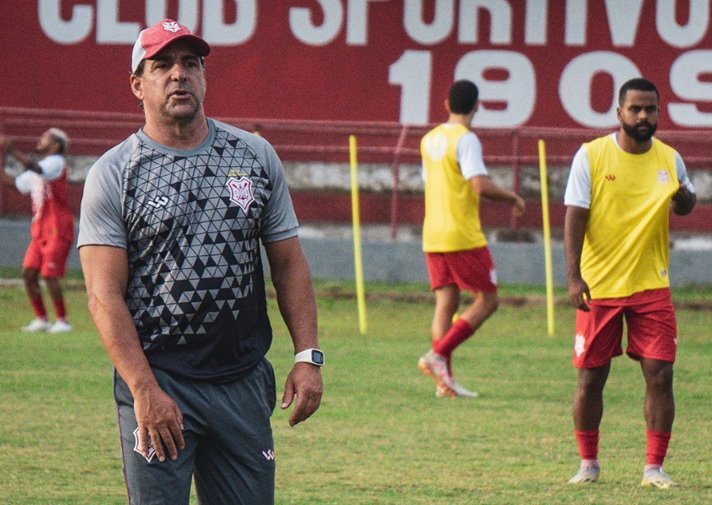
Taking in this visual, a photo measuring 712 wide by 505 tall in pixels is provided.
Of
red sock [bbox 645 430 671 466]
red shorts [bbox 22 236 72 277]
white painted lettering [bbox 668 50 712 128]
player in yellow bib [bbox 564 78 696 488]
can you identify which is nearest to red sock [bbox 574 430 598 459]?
player in yellow bib [bbox 564 78 696 488]

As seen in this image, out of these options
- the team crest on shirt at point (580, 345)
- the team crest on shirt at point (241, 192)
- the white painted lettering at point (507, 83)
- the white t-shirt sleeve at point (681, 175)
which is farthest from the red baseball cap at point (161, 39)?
the white painted lettering at point (507, 83)

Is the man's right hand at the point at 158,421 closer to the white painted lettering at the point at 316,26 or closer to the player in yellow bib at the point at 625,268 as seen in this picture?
the player in yellow bib at the point at 625,268

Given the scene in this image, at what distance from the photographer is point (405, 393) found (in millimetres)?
11969

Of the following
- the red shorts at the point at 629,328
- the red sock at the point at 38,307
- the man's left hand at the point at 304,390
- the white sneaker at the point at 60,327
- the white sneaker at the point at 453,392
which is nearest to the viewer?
the man's left hand at the point at 304,390

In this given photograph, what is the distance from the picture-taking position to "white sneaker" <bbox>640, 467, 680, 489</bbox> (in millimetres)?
8219

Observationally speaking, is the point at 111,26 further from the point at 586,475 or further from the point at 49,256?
the point at 586,475

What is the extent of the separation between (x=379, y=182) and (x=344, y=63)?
1835 millimetres

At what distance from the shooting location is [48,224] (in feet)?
53.1

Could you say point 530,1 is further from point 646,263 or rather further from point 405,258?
point 646,263

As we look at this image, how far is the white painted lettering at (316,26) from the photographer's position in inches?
894

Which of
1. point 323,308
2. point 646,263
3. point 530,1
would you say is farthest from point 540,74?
point 646,263

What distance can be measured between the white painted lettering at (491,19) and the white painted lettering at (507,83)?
21 cm

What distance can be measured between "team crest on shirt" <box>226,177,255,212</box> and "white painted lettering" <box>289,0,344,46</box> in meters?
18.0

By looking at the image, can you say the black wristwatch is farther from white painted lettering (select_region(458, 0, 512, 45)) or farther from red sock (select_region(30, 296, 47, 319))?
white painted lettering (select_region(458, 0, 512, 45))
